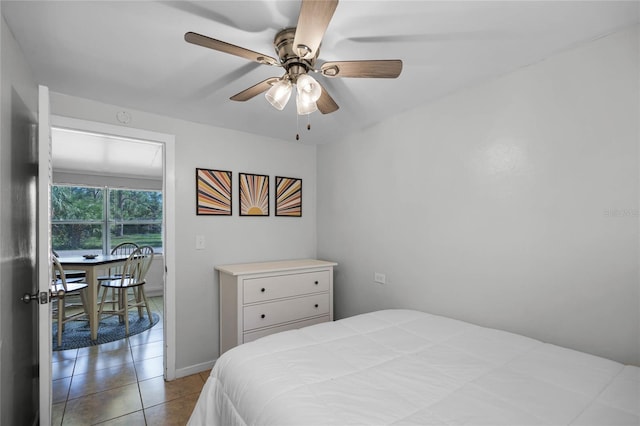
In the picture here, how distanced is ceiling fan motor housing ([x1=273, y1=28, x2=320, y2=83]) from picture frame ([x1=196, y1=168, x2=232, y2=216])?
63.2 inches

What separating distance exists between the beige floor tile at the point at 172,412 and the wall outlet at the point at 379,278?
172 centimetres

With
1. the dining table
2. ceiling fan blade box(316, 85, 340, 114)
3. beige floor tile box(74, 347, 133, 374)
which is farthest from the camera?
the dining table

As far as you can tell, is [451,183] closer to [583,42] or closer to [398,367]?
[583,42]

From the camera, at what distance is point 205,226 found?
2809mm

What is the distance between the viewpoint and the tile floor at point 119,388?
2.08 metres

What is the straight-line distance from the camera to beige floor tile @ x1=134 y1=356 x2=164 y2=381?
8.70 feet

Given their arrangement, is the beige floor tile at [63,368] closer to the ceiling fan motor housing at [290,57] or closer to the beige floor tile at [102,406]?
the beige floor tile at [102,406]

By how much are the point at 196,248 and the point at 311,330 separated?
4.90 ft

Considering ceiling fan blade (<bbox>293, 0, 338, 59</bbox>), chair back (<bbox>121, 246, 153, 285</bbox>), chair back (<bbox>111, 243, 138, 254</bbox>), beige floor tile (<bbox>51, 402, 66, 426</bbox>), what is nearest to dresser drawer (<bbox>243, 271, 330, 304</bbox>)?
beige floor tile (<bbox>51, 402, 66, 426</bbox>)

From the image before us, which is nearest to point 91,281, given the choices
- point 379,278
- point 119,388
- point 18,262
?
point 119,388

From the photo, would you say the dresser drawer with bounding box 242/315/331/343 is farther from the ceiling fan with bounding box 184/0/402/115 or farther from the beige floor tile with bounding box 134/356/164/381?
the ceiling fan with bounding box 184/0/402/115

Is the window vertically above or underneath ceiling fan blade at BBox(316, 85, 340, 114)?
underneath

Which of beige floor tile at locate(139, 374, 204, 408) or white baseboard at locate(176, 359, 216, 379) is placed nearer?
beige floor tile at locate(139, 374, 204, 408)

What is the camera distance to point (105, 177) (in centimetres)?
553
